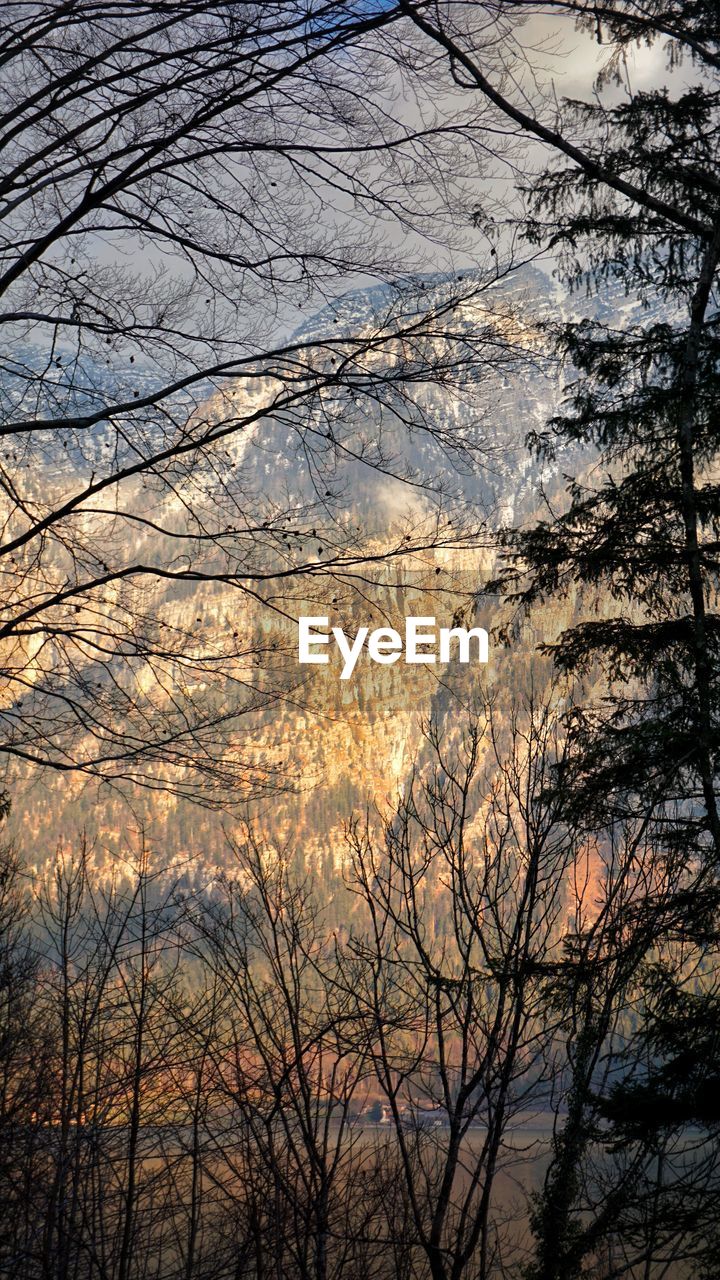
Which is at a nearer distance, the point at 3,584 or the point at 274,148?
the point at 274,148

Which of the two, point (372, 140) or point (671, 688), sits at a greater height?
point (372, 140)

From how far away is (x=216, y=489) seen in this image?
598 cm

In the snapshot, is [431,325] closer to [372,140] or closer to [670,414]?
[372,140]

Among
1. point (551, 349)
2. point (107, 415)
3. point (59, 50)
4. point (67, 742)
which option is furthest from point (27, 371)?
point (551, 349)

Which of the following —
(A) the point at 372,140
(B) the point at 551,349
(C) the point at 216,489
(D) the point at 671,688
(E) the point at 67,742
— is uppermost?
(B) the point at 551,349

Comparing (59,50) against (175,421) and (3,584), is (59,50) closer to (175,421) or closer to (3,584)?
(175,421)

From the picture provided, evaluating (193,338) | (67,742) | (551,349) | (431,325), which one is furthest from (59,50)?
(551,349)

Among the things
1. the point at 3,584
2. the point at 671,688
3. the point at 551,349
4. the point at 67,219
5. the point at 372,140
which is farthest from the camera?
the point at 551,349

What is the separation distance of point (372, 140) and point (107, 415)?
1.91 metres

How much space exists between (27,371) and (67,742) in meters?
2.05

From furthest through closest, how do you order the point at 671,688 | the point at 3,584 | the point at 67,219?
the point at 671,688, the point at 3,584, the point at 67,219

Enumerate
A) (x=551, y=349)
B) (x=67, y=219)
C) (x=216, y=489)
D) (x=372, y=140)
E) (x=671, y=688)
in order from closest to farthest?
(x=67, y=219)
(x=372, y=140)
(x=216, y=489)
(x=671, y=688)
(x=551, y=349)

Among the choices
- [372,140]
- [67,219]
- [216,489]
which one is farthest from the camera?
[216,489]

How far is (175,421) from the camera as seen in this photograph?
5.84 m
